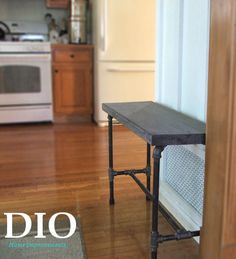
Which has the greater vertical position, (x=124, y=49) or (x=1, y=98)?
(x=124, y=49)

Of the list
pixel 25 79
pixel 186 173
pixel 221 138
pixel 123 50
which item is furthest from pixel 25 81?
pixel 221 138

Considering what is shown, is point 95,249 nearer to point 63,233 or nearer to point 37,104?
point 63,233

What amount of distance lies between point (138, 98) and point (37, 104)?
120 centimetres

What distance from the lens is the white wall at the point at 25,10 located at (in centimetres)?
471

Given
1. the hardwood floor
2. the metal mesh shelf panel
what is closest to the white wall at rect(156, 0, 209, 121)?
the metal mesh shelf panel

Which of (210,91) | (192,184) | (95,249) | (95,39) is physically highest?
(95,39)

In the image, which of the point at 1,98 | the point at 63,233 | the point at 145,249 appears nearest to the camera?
the point at 145,249

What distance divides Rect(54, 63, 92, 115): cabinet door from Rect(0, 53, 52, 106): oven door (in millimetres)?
116

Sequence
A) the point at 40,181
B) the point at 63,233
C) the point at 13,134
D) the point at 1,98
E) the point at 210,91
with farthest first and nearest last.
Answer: the point at 1,98
the point at 13,134
the point at 40,181
the point at 63,233
the point at 210,91

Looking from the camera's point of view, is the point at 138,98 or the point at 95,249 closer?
the point at 95,249

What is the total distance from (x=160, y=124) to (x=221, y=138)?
1.05ft

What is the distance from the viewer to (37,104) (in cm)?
438

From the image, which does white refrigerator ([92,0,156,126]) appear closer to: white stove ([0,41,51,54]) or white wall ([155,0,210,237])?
white stove ([0,41,51,54])

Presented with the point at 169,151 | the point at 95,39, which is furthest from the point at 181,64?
the point at 95,39
